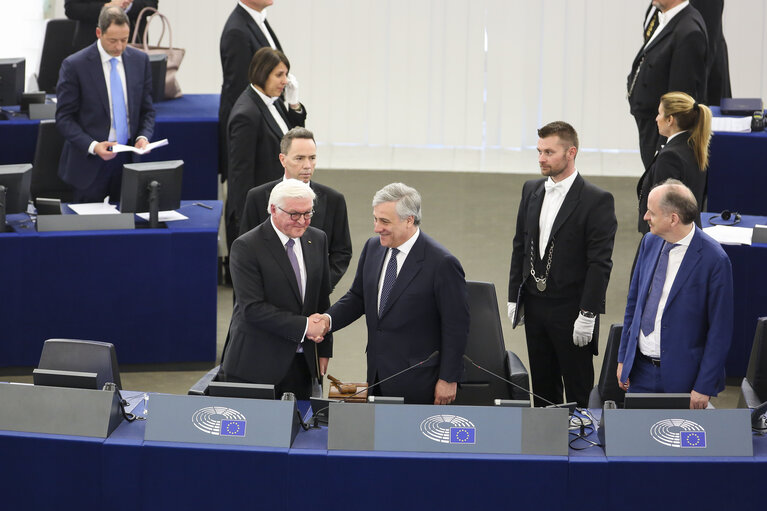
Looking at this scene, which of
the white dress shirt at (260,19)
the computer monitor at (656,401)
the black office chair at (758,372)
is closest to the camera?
the computer monitor at (656,401)

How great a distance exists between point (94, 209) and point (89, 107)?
681 mm

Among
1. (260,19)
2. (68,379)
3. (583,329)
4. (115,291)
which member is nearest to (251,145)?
(115,291)

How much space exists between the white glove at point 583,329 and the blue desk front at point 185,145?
3.92m

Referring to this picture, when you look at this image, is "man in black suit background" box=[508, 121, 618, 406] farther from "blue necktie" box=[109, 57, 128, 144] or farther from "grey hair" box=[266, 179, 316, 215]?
"blue necktie" box=[109, 57, 128, 144]

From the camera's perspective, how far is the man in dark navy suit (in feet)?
21.9

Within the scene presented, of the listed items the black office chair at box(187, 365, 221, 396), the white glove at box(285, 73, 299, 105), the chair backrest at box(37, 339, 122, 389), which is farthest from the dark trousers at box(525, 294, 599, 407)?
the white glove at box(285, 73, 299, 105)

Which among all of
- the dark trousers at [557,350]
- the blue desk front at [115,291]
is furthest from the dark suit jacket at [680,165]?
the blue desk front at [115,291]

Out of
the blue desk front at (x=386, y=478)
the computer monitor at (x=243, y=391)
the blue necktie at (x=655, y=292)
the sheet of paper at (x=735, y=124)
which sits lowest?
the blue desk front at (x=386, y=478)

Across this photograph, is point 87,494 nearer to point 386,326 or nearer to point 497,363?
point 386,326

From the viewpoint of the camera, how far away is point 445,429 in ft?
12.6

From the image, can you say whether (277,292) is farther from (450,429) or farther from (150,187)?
(150,187)

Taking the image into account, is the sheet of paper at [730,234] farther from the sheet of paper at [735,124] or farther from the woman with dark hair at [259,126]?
the woman with dark hair at [259,126]

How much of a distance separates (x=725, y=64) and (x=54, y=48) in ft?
18.3

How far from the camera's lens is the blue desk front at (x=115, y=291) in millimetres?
6054
